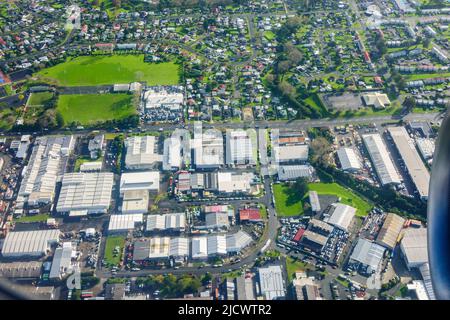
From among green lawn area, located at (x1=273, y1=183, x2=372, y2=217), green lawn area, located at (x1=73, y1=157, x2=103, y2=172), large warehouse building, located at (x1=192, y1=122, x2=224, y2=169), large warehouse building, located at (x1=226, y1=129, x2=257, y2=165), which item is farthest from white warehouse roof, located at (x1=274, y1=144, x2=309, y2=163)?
green lawn area, located at (x1=73, y1=157, x2=103, y2=172)

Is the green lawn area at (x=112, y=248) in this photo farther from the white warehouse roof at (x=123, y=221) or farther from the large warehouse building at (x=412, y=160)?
the large warehouse building at (x=412, y=160)

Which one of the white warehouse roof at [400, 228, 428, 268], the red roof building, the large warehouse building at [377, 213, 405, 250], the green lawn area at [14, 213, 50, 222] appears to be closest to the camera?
the white warehouse roof at [400, 228, 428, 268]

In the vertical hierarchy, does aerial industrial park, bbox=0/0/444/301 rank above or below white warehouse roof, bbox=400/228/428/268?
above

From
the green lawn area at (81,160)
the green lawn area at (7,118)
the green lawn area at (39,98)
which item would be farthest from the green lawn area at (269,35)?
the green lawn area at (7,118)

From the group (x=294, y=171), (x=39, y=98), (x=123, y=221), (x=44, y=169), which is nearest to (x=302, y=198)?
(x=294, y=171)

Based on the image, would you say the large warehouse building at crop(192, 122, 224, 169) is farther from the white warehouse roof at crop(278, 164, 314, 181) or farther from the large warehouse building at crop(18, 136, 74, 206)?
the large warehouse building at crop(18, 136, 74, 206)

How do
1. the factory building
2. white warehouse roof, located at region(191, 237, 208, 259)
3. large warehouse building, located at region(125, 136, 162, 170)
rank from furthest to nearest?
large warehouse building, located at region(125, 136, 162, 170)
white warehouse roof, located at region(191, 237, 208, 259)
the factory building

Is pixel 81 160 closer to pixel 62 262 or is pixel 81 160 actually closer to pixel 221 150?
pixel 62 262
